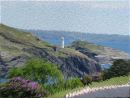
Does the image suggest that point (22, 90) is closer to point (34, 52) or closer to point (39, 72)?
point (39, 72)

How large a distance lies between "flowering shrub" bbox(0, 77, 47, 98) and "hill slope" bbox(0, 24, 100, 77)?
1663 inches

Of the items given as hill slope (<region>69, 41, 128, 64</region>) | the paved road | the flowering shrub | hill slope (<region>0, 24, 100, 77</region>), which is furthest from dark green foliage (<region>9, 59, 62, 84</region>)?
hill slope (<region>69, 41, 128, 64</region>)

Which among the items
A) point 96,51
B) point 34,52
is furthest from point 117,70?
point 96,51

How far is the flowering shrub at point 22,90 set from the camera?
17.2 meters

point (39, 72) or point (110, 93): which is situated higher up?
point (110, 93)

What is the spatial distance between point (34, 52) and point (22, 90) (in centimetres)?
4735

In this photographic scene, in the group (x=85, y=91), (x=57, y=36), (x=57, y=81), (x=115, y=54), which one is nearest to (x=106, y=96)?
(x=85, y=91)

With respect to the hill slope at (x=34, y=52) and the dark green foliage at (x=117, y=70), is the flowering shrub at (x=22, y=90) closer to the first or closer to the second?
the dark green foliage at (x=117, y=70)

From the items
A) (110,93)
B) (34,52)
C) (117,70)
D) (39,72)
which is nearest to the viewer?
(110,93)

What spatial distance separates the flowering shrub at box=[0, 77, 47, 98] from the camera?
1724 cm

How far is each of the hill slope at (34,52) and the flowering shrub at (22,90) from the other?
139 ft

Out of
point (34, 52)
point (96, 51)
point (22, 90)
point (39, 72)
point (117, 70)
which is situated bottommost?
point (96, 51)

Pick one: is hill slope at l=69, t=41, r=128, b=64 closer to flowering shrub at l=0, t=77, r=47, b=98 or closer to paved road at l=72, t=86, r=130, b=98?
flowering shrub at l=0, t=77, r=47, b=98

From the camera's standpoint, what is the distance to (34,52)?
64.6m
